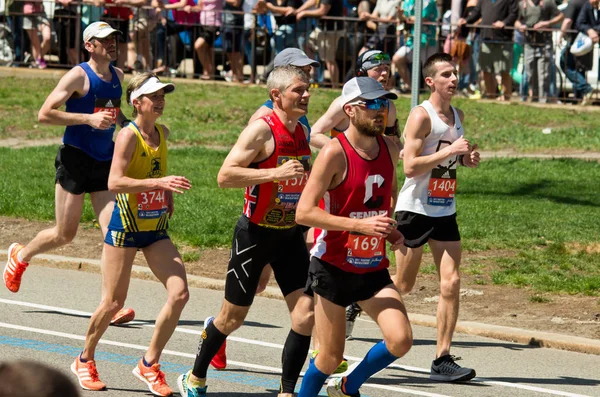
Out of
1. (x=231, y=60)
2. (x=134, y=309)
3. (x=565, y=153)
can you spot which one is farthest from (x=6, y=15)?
(x=134, y=309)

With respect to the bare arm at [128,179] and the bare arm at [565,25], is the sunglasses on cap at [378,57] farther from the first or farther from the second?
the bare arm at [565,25]

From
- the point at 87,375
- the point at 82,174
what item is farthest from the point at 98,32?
the point at 87,375

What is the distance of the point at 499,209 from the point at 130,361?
23.3 ft

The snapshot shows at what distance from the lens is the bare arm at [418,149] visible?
7.89 meters

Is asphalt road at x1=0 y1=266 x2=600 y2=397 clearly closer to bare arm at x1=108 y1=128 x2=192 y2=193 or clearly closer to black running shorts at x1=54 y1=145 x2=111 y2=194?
black running shorts at x1=54 y1=145 x2=111 y2=194

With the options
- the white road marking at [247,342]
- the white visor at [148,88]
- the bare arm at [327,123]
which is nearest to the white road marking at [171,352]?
the white road marking at [247,342]

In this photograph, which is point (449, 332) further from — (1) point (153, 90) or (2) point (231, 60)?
(2) point (231, 60)

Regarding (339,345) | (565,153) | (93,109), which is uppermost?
(93,109)

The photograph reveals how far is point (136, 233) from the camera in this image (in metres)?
7.43

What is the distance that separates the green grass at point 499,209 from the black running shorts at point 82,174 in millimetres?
2893

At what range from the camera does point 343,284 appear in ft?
21.0

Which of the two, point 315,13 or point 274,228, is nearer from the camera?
point 274,228

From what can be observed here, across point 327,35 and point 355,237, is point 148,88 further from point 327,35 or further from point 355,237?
point 327,35

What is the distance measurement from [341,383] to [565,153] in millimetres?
12664
